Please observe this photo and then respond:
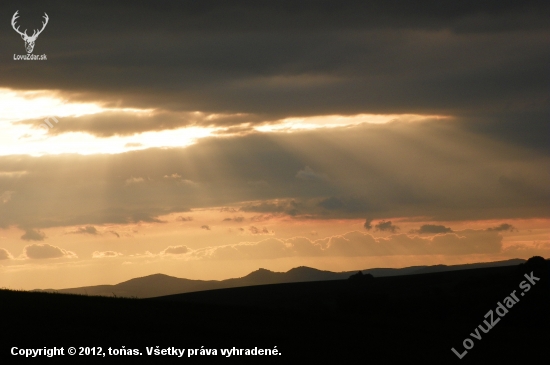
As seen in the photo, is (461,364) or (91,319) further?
(91,319)

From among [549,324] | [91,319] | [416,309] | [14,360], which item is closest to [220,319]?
[91,319]

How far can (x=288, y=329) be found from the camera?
157 feet

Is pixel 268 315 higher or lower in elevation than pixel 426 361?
higher

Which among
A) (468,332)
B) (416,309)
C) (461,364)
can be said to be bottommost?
(461,364)

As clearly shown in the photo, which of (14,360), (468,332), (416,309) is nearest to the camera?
(14,360)

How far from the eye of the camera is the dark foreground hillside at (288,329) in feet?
127

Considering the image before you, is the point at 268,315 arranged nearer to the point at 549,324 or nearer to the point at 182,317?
the point at 182,317

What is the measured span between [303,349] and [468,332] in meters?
18.6

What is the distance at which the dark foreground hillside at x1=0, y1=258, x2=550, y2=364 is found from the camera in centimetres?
3884

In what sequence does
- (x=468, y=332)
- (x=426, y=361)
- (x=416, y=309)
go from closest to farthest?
1. (x=426, y=361)
2. (x=468, y=332)
3. (x=416, y=309)

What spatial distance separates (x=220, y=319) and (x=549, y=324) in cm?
3389

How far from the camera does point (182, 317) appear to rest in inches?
1934

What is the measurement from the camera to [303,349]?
41156mm

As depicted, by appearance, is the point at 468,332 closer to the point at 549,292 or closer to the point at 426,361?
the point at 426,361
